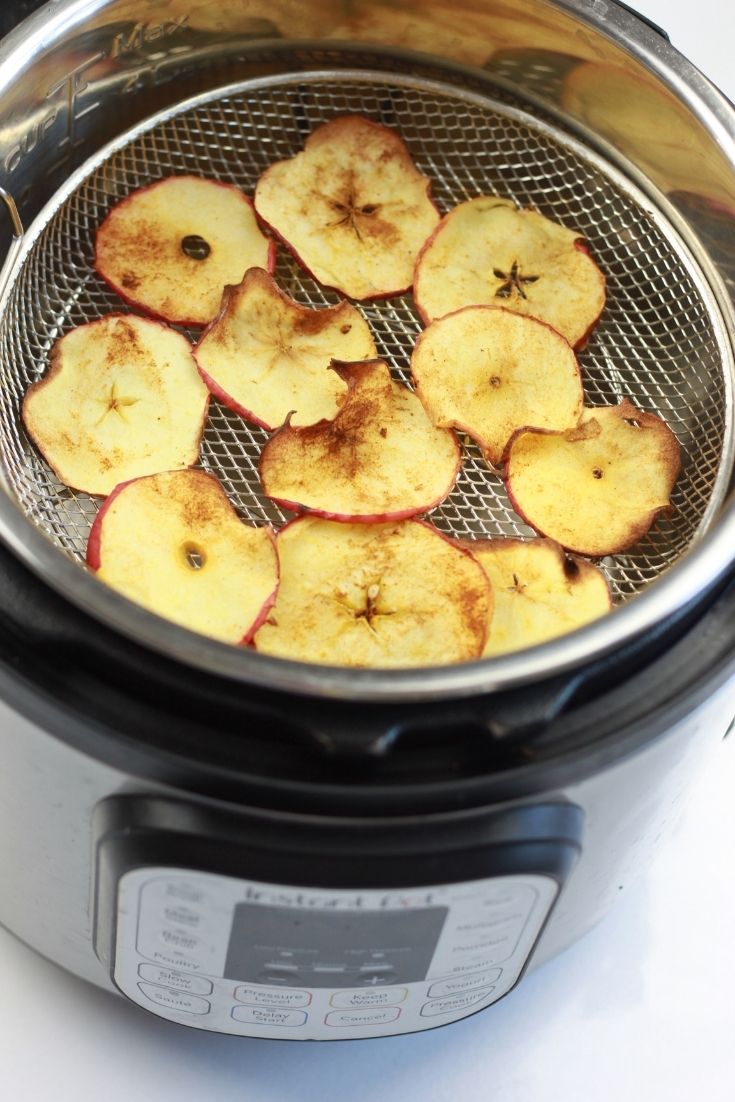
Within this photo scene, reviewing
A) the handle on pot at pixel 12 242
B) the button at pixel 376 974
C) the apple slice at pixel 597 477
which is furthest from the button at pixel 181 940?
the handle on pot at pixel 12 242

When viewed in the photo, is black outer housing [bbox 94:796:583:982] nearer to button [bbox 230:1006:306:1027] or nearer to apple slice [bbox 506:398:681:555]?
button [bbox 230:1006:306:1027]

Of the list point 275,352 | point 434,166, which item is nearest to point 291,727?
point 275,352

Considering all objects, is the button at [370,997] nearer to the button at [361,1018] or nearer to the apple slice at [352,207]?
the button at [361,1018]

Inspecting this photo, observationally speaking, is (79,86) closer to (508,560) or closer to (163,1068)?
(508,560)

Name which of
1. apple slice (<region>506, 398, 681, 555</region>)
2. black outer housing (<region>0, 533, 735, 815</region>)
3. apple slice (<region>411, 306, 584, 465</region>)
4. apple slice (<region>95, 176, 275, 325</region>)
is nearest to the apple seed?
apple slice (<region>95, 176, 275, 325</region>)

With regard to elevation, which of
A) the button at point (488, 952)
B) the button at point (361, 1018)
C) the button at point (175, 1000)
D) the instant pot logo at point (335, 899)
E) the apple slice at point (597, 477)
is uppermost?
the apple slice at point (597, 477)

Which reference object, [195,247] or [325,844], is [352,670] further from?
[195,247]
